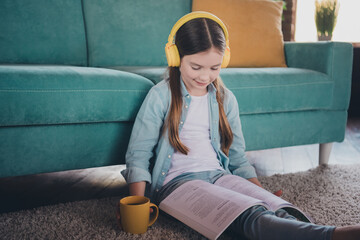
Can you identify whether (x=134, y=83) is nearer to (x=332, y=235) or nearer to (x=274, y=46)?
(x=332, y=235)

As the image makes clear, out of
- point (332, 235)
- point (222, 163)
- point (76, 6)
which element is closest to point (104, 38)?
point (76, 6)

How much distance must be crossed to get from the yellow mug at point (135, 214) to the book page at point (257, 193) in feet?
0.87

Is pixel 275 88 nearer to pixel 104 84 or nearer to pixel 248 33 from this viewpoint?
pixel 248 33

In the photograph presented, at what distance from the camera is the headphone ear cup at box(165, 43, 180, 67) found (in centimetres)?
112

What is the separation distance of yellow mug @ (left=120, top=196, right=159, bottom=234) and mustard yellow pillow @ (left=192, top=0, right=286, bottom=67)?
1.24m

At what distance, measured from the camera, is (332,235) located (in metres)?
0.78

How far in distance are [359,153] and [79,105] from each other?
65.4 inches

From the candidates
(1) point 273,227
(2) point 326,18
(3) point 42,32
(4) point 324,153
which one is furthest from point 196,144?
(2) point 326,18

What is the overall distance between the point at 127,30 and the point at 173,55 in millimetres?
913

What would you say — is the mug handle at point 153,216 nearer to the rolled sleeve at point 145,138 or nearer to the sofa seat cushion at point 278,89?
the rolled sleeve at point 145,138

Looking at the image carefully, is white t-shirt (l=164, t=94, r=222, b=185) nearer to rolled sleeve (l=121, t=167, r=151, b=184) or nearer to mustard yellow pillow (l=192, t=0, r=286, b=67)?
rolled sleeve (l=121, t=167, r=151, b=184)

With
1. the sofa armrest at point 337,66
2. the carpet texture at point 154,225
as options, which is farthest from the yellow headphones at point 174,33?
the sofa armrest at point 337,66

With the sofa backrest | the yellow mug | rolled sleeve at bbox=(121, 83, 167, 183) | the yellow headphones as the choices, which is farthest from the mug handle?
the sofa backrest

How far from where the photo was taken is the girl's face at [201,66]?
1.08 meters
